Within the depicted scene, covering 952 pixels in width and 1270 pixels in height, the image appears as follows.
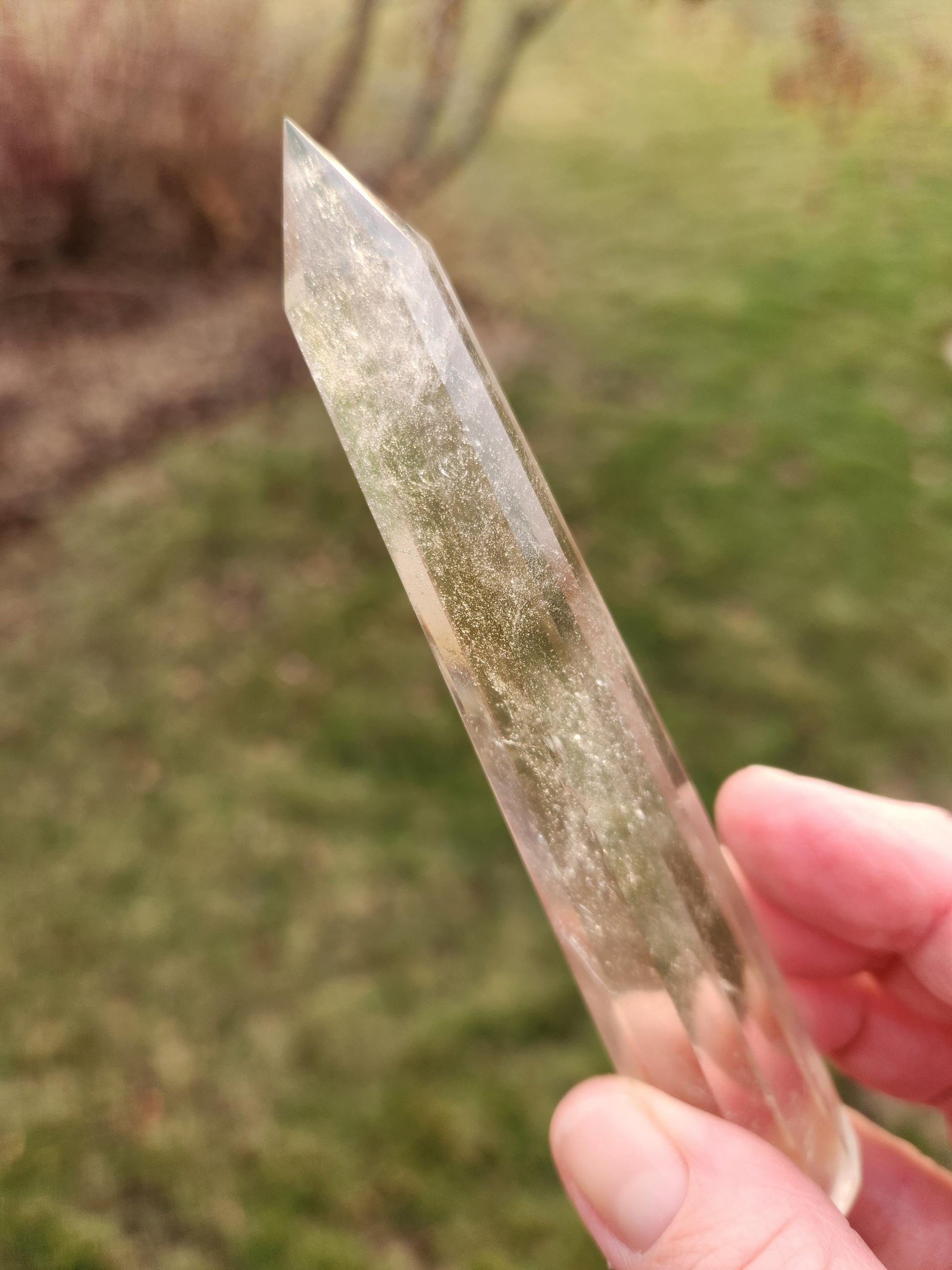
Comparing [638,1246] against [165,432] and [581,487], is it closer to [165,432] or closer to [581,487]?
[581,487]

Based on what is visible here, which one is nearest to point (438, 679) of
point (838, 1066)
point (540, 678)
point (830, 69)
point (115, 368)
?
point (838, 1066)

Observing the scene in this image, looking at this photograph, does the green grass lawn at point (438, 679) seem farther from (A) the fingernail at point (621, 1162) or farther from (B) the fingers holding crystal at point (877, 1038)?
(A) the fingernail at point (621, 1162)

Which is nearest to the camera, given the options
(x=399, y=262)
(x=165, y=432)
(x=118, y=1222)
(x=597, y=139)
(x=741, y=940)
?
(x=399, y=262)

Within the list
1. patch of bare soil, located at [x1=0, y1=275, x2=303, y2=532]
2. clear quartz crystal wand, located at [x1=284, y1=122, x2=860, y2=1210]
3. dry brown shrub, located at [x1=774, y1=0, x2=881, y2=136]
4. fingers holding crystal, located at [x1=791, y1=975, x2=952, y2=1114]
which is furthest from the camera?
patch of bare soil, located at [x1=0, y1=275, x2=303, y2=532]

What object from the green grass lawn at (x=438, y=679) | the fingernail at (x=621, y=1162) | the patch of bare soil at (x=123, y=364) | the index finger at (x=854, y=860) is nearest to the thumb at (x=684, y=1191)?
the fingernail at (x=621, y=1162)

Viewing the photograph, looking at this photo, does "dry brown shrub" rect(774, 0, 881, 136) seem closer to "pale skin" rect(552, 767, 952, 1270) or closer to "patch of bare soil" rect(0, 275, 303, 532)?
"patch of bare soil" rect(0, 275, 303, 532)

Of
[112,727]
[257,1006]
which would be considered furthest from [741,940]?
[112,727]

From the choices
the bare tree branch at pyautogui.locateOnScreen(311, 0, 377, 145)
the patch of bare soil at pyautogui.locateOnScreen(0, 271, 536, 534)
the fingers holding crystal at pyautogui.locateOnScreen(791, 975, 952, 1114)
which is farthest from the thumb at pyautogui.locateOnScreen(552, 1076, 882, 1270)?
the bare tree branch at pyautogui.locateOnScreen(311, 0, 377, 145)
